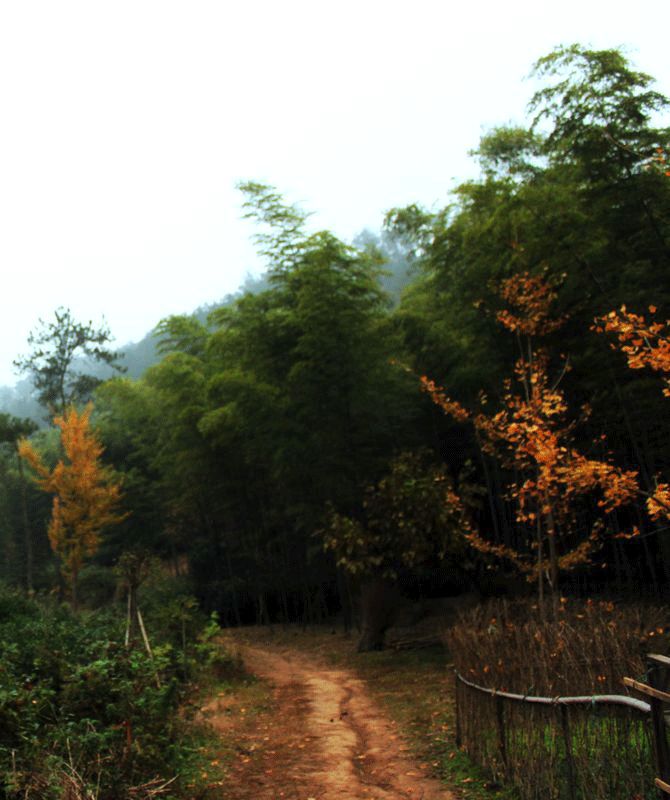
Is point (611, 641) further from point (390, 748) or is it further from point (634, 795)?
point (390, 748)

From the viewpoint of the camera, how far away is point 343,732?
643 cm

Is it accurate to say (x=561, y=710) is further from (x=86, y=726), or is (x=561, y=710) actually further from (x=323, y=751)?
(x=323, y=751)

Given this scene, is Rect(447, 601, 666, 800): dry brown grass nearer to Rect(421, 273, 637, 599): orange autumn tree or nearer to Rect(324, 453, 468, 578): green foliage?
Rect(421, 273, 637, 599): orange autumn tree

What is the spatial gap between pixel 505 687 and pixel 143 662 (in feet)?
7.85

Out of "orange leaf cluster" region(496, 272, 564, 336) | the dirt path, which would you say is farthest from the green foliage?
"orange leaf cluster" region(496, 272, 564, 336)

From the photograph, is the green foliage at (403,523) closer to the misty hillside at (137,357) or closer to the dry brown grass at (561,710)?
the dry brown grass at (561,710)

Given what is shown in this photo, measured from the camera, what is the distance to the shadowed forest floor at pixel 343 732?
4.80 m

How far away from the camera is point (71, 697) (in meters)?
4.48

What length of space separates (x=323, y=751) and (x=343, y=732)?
2.27 ft

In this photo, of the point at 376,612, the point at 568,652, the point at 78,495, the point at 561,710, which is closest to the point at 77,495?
the point at 78,495

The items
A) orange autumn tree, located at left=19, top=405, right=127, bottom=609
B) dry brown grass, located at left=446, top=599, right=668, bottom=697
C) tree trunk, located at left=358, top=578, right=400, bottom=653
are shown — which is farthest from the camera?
orange autumn tree, located at left=19, top=405, right=127, bottom=609

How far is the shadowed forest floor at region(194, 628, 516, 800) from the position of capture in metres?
4.80

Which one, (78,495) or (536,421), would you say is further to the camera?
(78,495)

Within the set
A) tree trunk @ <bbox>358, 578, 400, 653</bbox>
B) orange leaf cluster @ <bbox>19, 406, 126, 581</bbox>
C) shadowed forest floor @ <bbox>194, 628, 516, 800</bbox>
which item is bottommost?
shadowed forest floor @ <bbox>194, 628, 516, 800</bbox>
